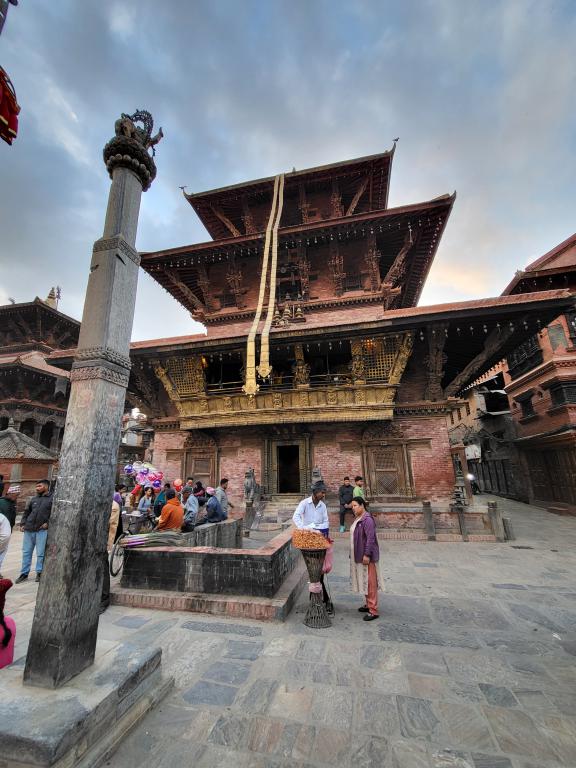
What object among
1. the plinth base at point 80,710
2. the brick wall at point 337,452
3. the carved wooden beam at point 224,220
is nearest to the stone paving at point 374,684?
the plinth base at point 80,710

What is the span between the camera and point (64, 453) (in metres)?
2.64

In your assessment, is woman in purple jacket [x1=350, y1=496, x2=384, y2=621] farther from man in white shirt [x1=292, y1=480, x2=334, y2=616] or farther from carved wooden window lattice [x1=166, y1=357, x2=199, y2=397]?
carved wooden window lattice [x1=166, y1=357, x2=199, y2=397]

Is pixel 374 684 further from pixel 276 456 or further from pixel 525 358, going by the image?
pixel 525 358

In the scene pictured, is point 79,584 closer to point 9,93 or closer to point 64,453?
point 64,453

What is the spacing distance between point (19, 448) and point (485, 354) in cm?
1623

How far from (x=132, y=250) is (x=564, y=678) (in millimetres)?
5502

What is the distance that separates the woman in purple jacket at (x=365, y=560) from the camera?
13.7ft

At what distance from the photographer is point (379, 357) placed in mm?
11055

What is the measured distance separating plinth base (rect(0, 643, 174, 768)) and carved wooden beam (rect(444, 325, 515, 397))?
35.7 ft

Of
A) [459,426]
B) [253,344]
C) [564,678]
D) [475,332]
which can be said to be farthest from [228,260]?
[459,426]

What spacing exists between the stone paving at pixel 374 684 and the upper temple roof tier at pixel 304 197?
1408cm

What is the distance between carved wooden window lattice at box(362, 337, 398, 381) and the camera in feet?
35.8

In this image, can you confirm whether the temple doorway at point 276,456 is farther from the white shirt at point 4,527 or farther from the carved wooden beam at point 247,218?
the carved wooden beam at point 247,218

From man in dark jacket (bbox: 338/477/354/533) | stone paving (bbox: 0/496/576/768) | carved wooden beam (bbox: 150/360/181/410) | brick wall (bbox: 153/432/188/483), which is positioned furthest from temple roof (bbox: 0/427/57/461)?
man in dark jacket (bbox: 338/477/354/533)
